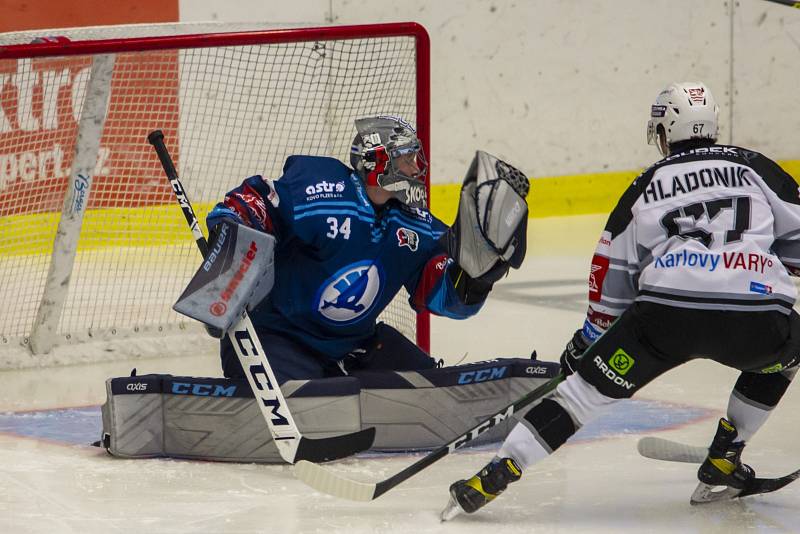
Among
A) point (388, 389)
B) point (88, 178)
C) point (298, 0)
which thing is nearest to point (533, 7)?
point (298, 0)

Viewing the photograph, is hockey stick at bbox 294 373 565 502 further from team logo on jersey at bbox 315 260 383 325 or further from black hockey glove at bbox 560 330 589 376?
team logo on jersey at bbox 315 260 383 325

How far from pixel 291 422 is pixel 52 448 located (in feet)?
2.32

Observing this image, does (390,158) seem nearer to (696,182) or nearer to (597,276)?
(597,276)

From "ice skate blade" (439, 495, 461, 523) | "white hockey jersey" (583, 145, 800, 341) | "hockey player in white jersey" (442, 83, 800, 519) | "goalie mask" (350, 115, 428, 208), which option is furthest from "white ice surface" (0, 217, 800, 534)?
"goalie mask" (350, 115, 428, 208)

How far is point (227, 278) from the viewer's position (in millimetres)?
3305

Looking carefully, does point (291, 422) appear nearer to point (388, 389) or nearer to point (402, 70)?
point (388, 389)

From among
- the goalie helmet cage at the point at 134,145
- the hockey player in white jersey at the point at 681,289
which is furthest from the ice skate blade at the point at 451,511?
the goalie helmet cage at the point at 134,145

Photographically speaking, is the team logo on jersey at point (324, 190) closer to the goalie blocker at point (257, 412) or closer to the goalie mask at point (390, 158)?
the goalie mask at point (390, 158)

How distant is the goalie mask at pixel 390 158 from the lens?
3479mm

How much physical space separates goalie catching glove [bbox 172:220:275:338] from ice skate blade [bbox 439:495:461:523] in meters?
0.72

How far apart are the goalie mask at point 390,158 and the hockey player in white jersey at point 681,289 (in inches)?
29.9

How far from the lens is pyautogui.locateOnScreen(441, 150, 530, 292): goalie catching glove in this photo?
3008 millimetres

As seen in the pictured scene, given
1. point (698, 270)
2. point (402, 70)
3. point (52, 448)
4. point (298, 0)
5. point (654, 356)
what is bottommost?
point (52, 448)

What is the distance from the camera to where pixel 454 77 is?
24.3 ft
